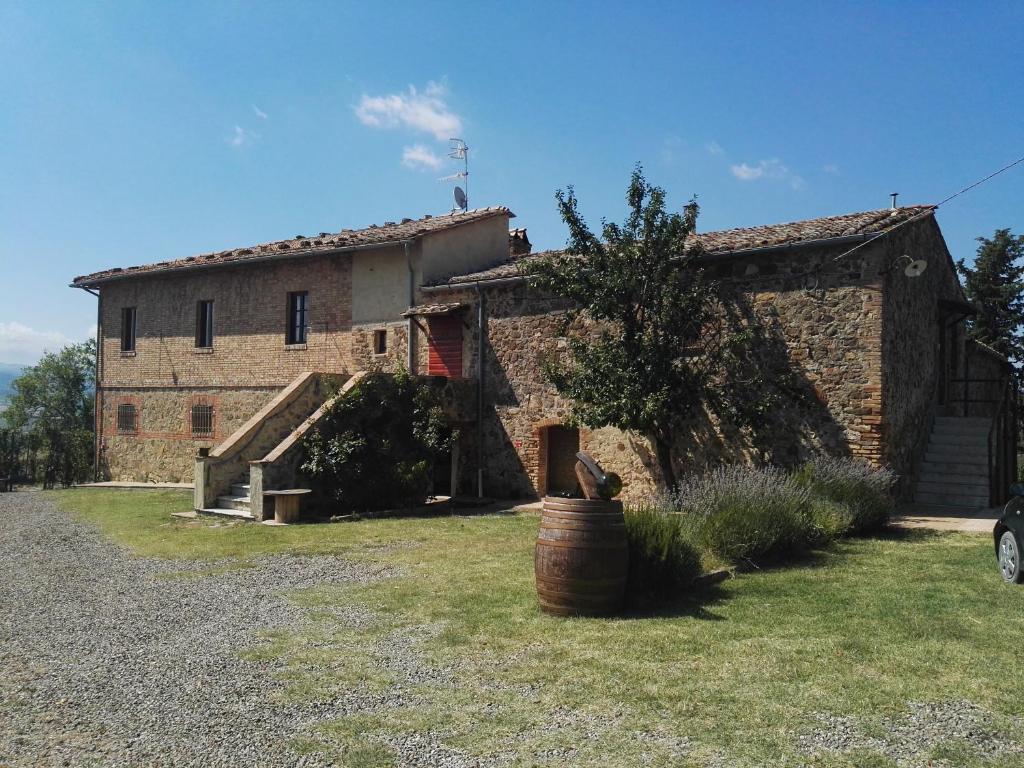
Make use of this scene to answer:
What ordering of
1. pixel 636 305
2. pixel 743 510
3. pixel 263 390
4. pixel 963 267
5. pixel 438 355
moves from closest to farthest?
pixel 743 510 < pixel 636 305 < pixel 438 355 < pixel 263 390 < pixel 963 267

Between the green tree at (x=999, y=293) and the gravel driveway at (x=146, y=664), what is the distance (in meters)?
27.6

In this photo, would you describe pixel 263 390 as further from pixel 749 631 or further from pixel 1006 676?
pixel 1006 676

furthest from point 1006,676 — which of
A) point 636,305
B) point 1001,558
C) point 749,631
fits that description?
point 636,305

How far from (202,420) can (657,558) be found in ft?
50.7

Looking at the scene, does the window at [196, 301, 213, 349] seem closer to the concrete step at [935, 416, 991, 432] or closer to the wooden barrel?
the wooden barrel

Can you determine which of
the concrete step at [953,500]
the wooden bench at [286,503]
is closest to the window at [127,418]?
the wooden bench at [286,503]

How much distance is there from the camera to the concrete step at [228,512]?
13125 millimetres

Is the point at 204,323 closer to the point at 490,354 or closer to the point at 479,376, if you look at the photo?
the point at 479,376

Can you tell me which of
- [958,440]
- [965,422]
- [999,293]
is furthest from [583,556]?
[999,293]

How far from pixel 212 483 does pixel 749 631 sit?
35.1 feet

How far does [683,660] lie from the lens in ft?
17.6

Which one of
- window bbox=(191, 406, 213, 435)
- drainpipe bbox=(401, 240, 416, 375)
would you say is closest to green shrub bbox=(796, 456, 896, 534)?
drainpipe bbox=(401, 240, 416, 375)

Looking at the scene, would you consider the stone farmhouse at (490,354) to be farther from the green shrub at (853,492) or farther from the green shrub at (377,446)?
the green shrub at (853,492)

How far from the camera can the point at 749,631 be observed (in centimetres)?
603
